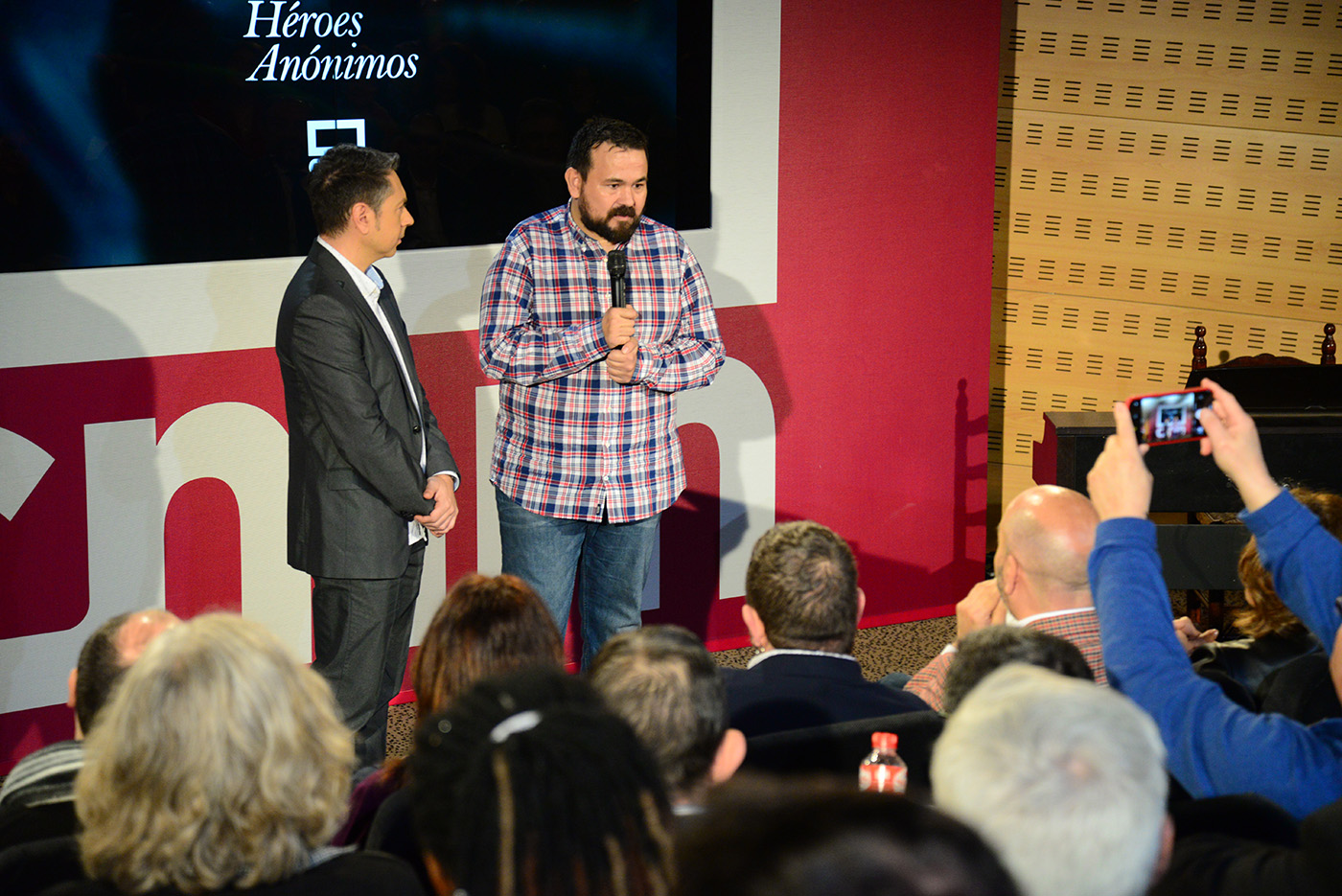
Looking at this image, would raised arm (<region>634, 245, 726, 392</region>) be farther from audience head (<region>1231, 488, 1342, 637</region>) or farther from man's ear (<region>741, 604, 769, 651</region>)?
audience head (<region>1231, 488, 1342, 637</region>)

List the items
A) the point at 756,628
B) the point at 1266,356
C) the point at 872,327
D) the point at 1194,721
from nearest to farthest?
the point at 1194,721
the point at 756,628
the point at 1266,356
the point at 872,327

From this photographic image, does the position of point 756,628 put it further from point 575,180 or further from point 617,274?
point 575,180

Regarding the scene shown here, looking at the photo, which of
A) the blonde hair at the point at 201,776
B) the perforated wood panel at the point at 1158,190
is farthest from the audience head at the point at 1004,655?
the perforated wood panel at the point at 1158,190

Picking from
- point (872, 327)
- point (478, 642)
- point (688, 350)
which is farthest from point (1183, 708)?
point (872, 327)

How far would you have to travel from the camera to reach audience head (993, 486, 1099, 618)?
2.62 meters

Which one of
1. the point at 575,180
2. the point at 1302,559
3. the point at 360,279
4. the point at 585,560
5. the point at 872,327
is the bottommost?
the point at 585,560

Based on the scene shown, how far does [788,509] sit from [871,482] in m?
0.36

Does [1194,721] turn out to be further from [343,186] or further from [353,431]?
A: [343,186]

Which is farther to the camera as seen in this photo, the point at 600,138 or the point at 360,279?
the point at 600,138

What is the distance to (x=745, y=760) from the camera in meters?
2.02

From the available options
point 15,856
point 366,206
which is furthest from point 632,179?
point 15,856

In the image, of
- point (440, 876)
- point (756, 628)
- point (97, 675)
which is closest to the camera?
point (440, 876)

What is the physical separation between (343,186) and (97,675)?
1468 mm

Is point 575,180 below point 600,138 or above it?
below
